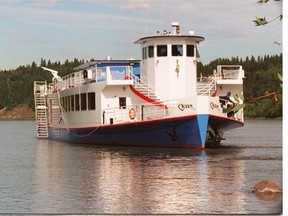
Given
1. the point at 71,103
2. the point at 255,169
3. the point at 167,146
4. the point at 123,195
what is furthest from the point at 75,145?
the point at 123,195

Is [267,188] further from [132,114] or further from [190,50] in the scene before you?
[190,50]

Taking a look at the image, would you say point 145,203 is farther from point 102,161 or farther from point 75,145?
point 75,145

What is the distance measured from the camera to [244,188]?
13.6m

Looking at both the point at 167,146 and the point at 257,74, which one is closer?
the point at 167,146

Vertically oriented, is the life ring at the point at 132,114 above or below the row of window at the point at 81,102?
below

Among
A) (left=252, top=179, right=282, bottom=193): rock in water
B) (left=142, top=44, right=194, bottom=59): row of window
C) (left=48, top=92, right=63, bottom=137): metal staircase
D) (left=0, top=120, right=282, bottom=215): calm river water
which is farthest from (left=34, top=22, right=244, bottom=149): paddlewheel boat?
(left=252, top=179, right=282, bottom=193): rock in water

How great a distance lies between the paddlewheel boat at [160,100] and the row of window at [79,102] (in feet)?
0.14

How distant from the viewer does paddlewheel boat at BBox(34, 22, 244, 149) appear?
2230 cm

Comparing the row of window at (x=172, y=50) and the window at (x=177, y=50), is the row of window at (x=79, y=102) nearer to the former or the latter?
the row of window at (x=172, y=50)

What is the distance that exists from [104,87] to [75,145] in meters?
4.97

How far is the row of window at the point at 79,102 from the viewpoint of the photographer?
2623 cm

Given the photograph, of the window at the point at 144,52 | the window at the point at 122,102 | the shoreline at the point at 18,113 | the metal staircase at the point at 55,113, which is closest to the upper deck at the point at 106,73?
the window at the point at 144,52

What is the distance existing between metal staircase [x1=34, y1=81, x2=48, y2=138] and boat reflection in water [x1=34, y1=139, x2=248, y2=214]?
43.6 feet

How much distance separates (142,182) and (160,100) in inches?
384
